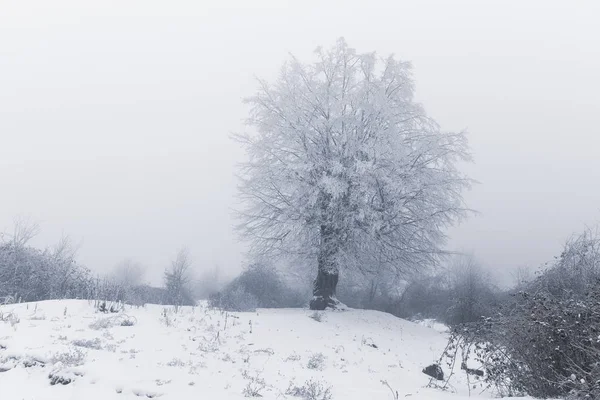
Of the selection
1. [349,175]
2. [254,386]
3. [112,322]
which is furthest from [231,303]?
[254,386]

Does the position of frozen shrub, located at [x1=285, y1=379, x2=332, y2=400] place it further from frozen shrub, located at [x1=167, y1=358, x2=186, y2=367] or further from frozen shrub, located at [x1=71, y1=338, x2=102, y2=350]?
frozen shrub, located at [x1=71, y1=338, x2=102, y2=350]

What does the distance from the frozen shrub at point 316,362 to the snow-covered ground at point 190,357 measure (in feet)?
0.08

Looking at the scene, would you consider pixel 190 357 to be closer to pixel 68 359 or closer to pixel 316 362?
pixel 68 359

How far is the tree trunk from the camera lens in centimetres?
1606

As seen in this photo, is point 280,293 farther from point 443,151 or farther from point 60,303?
point 60,303

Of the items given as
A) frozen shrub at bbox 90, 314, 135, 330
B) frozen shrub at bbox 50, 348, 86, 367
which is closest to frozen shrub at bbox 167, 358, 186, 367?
frozen shrub at bbox 50, 348, 86, 367

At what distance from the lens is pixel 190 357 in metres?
7.51

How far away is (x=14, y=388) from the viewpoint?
5285 millimetres

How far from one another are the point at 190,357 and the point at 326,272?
32.0ft

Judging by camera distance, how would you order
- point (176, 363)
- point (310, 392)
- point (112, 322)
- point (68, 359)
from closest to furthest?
1. point (310, 392)
2. point (68, 359)
3. point (176, 363)
4. point (112, 322)

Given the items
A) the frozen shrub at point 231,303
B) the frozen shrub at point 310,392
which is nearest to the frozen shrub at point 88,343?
the frozen shrub at point 310,392

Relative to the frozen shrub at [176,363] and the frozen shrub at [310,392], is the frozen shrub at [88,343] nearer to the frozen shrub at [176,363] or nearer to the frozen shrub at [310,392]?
the frozen shrub at [176,363]

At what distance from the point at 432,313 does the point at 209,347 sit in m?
43.6

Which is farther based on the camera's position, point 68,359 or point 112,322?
point 112,322
